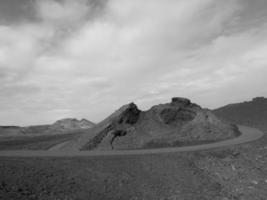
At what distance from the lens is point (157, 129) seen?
2934cm

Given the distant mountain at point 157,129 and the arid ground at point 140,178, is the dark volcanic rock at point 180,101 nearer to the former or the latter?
the distant mountain at point 157,129

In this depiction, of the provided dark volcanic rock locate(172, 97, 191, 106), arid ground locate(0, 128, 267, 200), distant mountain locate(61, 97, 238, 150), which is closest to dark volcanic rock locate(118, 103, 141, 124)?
distant mountain locate(61, 97, 238, 150)

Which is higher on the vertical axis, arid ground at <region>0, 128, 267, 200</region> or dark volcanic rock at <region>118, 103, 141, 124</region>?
dark volcanic rock at <region>118, 103, 141, 124</region>

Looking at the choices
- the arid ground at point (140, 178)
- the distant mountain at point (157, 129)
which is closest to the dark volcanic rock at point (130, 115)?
the distant mountain at point (157, 129)

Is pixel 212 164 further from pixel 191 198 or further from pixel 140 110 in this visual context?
pixel 140 110

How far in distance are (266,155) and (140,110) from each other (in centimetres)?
1702

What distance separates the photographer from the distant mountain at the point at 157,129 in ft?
83.9

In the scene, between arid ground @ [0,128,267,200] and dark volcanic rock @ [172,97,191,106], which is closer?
arid ground @ [0,128,267,200]

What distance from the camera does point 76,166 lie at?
49.5 feet

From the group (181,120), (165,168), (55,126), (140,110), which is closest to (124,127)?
(140,110)

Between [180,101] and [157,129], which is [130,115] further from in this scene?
[180,101]

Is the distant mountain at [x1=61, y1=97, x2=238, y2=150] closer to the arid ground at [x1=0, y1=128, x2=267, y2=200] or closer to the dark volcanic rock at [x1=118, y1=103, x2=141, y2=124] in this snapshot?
the dark volcanic rock at [x1=118, y1=103, x2=141, y2=124]

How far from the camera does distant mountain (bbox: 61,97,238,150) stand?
83.9 feet

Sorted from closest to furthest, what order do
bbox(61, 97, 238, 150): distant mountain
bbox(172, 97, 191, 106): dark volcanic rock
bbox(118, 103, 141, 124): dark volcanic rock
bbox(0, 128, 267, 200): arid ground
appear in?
1. bbox(0, 128, 267, 200): arid ground
2. bbox(61, 97, 238, 150): distant mountain
3. bbox(118, 103, 141, 124): dark volcanic rock
4. bbox(172, 97, 191, 106): dark volcanic rock
